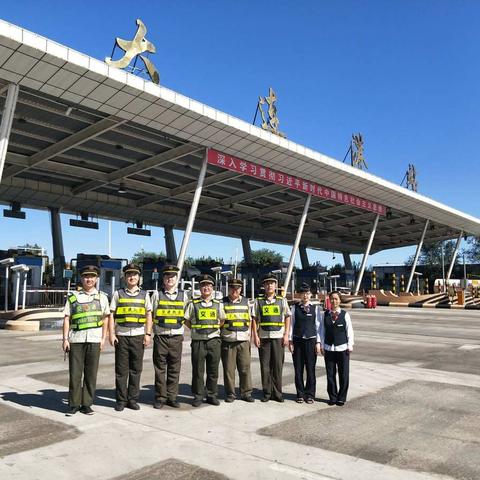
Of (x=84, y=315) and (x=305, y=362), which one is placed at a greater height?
(x=84, y=315)

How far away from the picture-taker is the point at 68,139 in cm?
2264

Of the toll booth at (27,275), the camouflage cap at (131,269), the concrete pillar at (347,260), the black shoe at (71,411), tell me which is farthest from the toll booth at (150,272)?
the concrete pillar at (347,260)

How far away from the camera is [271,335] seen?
21.5 ft

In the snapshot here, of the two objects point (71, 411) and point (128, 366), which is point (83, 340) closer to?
point (128, 366)

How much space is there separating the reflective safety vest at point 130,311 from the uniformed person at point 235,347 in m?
1.18

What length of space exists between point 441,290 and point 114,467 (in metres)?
51.7

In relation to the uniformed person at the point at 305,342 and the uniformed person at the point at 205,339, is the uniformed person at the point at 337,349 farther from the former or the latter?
the uniformed person at the point at 205,339

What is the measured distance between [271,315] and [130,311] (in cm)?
196

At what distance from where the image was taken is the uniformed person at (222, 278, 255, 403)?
643cm

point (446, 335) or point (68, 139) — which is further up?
point (68, 139)

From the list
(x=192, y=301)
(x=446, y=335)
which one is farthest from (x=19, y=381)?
(x=446, y=335)

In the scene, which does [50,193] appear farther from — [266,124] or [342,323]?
[342,323]

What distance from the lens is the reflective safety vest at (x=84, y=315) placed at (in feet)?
19.1

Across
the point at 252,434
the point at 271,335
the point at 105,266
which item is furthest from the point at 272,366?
the point at 105,266
